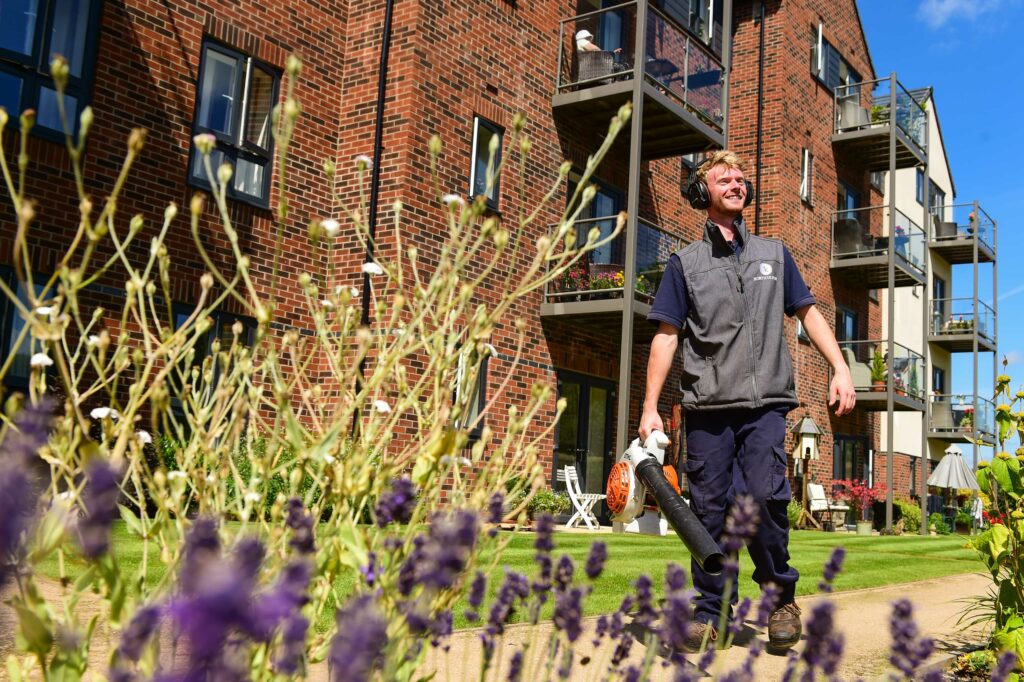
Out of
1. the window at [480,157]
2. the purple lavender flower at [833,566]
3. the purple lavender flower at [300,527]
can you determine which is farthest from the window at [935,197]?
the purple lavender flower at [300,527]

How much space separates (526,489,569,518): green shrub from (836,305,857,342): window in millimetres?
11619

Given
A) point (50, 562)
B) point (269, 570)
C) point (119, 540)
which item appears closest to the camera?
point (269, 570)

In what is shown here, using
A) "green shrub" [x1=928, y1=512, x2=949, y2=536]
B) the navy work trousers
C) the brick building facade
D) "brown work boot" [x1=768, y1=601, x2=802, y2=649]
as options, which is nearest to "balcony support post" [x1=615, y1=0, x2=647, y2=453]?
the brick building facade

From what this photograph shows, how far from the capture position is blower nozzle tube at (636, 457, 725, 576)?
3740 millimetres

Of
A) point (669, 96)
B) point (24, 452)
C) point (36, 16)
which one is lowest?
point (24, 452)

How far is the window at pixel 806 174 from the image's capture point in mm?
20516

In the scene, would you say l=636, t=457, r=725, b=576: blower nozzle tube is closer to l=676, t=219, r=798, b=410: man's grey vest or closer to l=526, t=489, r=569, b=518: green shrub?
l=676, t=219, r=798, b=410: man's grey vest

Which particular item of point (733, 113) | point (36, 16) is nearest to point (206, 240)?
point (36, 16)

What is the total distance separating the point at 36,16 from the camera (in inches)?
342

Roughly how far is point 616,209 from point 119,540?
407 inches

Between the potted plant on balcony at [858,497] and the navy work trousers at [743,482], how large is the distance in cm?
1747

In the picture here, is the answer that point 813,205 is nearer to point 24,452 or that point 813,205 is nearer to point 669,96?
point 669,96

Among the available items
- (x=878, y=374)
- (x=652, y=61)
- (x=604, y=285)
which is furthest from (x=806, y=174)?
(x=604, y=285)

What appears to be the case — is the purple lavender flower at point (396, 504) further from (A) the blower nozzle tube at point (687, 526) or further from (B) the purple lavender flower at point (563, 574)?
(A) the blower nozzle tube at point (687, 526)
